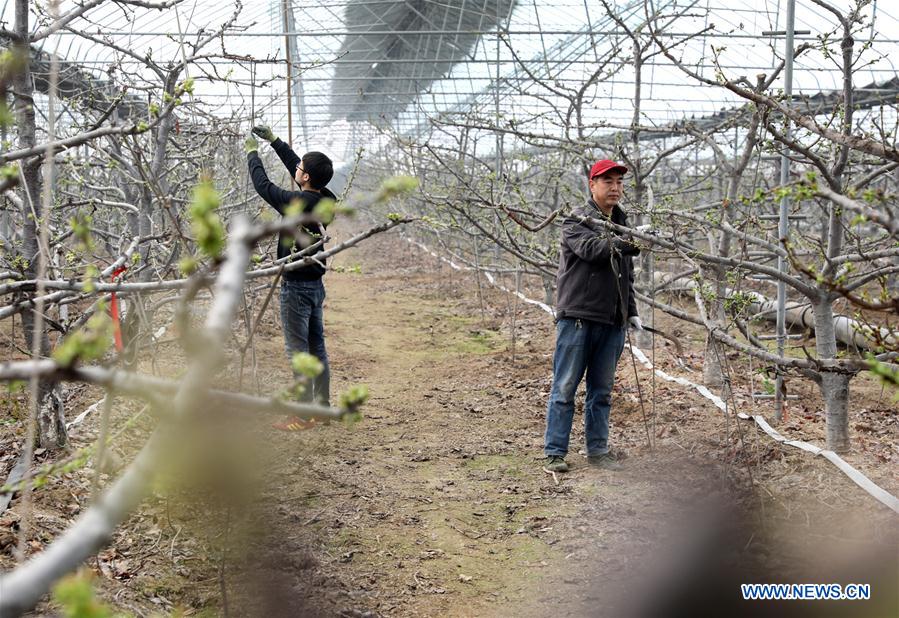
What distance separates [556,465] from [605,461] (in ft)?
0.84

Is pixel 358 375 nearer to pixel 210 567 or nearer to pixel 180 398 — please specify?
pixel 210 567

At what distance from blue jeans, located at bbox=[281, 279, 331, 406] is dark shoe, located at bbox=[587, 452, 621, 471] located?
1497 mm

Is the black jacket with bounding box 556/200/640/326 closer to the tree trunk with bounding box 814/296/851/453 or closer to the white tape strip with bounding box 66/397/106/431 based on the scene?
the tree trunk with bounding box 814/296/851/453

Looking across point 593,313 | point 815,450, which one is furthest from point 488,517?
point 815,450

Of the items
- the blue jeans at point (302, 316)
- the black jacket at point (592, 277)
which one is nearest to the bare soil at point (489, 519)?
the blue jeans at point (302, 316)

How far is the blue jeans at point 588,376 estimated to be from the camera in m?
3.94

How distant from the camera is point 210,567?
2883mm

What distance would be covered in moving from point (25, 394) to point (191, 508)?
5.16ft

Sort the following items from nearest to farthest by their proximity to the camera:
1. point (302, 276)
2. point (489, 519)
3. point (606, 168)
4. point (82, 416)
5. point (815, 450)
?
point (489, 519) → point (815, 450) → point (606, 168) → point (82, 416) → point (302, 276)

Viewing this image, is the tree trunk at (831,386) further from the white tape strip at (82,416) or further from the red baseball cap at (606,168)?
the white tape strip at (82,416)

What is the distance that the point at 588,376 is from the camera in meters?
4.09

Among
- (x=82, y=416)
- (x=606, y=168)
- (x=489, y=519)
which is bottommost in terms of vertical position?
(x=489, y=519)

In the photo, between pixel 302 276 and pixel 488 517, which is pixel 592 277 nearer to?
pixel 488 517

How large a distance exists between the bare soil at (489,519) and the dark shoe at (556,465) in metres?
0.07
